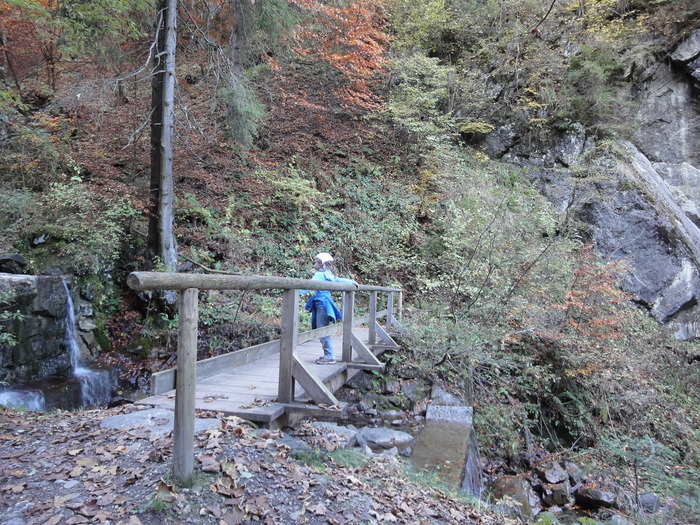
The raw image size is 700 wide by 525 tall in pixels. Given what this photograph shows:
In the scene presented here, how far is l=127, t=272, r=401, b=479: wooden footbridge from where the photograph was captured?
2615 mm

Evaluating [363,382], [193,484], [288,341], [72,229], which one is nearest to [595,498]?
[363,382]

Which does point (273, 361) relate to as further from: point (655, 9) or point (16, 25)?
point (655, 9)

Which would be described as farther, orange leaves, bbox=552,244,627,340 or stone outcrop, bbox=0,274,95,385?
orange leaves, bbox=552,244,627,340

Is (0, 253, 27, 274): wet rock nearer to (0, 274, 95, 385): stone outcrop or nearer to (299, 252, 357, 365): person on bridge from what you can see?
(0, 274, 95, 385): stone outcrop

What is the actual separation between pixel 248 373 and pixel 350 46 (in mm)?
13384

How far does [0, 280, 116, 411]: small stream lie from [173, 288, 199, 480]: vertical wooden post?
496cm

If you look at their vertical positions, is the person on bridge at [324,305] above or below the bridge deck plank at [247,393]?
above

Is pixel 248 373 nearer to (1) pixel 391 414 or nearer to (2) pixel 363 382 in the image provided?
(1) pixel 391 414

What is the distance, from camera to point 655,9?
16.5 m

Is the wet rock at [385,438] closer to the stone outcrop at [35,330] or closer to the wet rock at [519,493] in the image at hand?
the wet rock at [519,493]

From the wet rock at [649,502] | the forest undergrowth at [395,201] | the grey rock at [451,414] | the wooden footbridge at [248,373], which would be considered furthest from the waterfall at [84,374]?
the wet rock at [649,502]

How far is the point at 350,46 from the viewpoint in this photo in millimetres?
15234

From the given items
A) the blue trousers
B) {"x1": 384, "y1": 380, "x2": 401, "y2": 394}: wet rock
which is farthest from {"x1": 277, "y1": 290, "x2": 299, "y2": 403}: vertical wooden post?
{"x1": 384, "y1": 380, "x2": 401, "y2": 394}: wet rock

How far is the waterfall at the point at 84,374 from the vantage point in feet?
23.5
